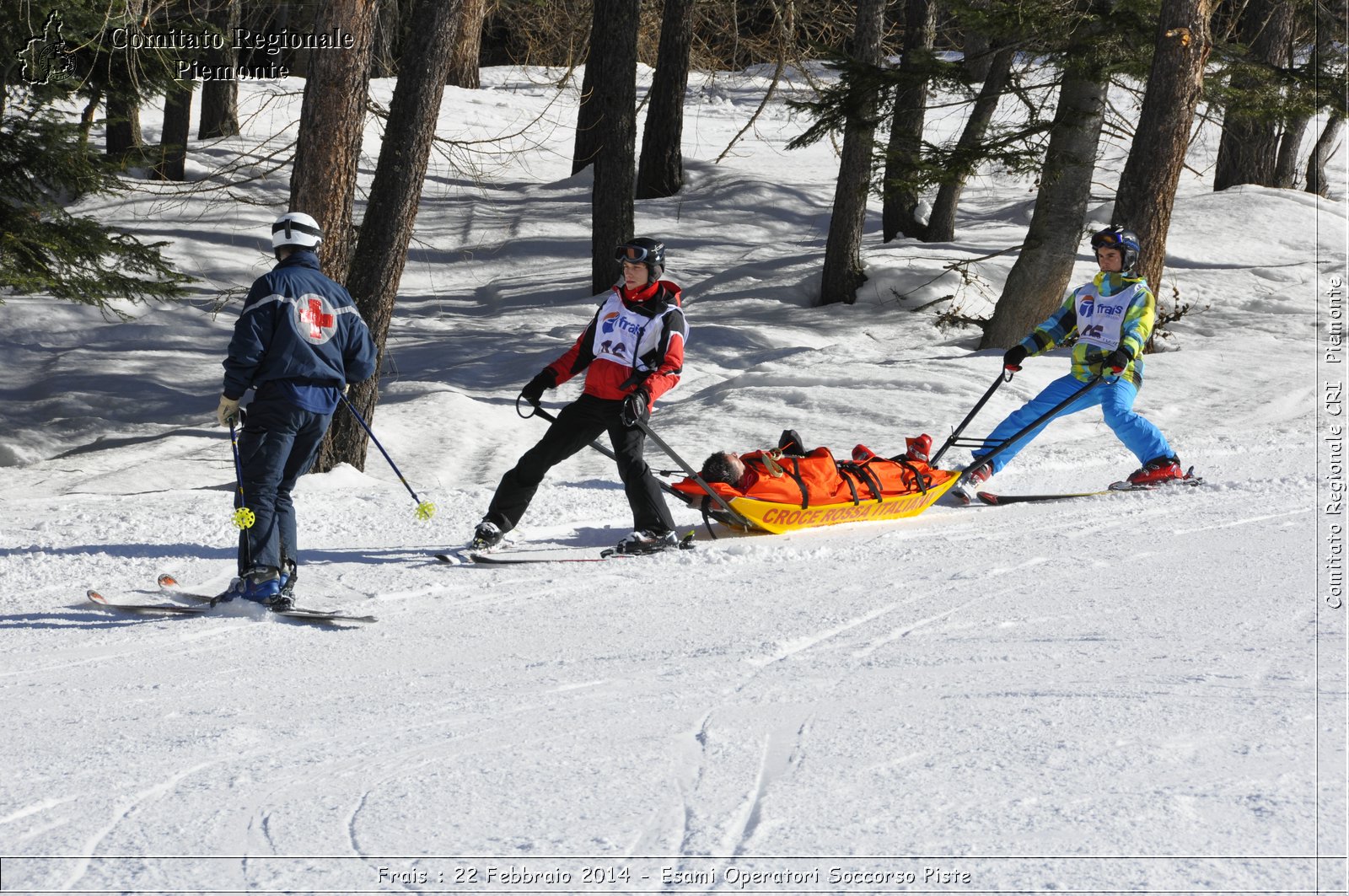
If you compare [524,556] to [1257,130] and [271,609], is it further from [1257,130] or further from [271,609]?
[1257,130]

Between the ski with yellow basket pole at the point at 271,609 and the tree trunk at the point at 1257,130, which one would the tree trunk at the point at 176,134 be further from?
the tree trunk at the point at 1257,130

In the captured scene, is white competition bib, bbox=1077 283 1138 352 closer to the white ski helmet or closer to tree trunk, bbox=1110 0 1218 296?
tree trunk, bbox=1110 0 1218 296

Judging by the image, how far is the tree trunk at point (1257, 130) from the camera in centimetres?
1794

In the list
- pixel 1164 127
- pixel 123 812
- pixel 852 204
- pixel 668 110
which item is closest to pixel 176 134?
pixel 668 110

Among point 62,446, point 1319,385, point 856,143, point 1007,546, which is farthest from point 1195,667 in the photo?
point 856,143

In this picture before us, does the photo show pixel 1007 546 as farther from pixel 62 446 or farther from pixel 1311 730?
pixel 62 446

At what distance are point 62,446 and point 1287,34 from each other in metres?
17.3

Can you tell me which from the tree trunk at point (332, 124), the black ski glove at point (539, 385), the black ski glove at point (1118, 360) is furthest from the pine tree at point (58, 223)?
the black ski glove at point (1118, 360)

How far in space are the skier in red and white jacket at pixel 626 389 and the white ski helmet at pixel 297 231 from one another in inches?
55.4

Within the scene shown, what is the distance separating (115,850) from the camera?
3.20 metres

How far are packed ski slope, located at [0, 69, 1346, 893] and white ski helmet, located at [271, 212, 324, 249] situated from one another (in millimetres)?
1699

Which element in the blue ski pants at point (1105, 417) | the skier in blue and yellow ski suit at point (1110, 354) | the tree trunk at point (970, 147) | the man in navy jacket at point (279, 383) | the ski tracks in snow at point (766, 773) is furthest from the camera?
the tree trunk at point (970, 147)

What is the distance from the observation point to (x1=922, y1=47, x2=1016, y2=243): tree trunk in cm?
1204

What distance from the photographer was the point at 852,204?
1527cm
